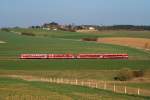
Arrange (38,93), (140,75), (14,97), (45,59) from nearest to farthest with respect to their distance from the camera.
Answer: (14,97)
(38,93)
(140,75)
(45,59)

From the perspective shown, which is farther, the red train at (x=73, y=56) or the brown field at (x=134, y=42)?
the brown field at (x=134, y=42)

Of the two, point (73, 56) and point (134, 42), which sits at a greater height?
point (73, 56)

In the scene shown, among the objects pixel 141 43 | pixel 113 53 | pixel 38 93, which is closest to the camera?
pixel 38 93

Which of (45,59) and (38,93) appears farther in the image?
(45,59)

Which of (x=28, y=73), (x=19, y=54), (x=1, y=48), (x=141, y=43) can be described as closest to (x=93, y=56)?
(x=19, y=54)

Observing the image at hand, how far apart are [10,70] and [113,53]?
122ft

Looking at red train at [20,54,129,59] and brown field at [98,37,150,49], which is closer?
red train at [20,54,129,59]

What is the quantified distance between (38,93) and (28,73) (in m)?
35.7

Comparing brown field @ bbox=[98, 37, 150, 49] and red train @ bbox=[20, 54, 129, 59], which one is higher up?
red train @ bbox=[20, 54, 129, 59]

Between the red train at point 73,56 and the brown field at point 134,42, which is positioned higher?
the red train at point 73,56

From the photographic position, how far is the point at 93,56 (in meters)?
95.4

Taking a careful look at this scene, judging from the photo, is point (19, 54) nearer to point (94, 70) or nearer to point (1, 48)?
point (1, 48)

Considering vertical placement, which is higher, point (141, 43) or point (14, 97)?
point (14, 97)

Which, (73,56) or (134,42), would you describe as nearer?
(73,56)
